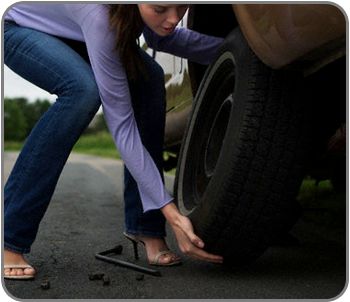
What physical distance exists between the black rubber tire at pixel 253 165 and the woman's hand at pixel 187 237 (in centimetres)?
2

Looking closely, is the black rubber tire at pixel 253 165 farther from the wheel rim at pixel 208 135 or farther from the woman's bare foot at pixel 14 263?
the woman's bare foot at pixel 14 263

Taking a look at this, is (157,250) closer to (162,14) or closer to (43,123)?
(43,123)

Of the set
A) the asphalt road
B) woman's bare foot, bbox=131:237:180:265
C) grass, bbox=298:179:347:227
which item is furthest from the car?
grass, bbox=298:179:347:227

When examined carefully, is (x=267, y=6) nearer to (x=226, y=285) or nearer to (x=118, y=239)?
(x=226, y=285)

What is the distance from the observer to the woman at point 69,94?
1.50m

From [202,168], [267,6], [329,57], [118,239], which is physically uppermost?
[267,6]

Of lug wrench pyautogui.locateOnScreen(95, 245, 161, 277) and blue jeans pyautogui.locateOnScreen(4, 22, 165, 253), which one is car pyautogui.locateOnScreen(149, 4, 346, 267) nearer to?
lug wrench pyautogui.locateOnScreen(95, 245, 161, 277)

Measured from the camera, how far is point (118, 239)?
2227mm

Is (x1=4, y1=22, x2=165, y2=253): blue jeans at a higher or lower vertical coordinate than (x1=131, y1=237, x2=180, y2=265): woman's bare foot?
higher

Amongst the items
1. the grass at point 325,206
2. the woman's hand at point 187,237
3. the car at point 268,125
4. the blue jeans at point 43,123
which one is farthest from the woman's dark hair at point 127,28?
the grass at point 325,206

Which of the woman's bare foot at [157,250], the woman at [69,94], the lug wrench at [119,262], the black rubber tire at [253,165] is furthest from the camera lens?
the woman's bare foot at [157,250]

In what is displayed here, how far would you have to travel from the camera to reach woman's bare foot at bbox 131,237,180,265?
176cm

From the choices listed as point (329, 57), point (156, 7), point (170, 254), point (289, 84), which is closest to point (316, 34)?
point (329, 57)

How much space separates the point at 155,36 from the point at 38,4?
427 millimetres
